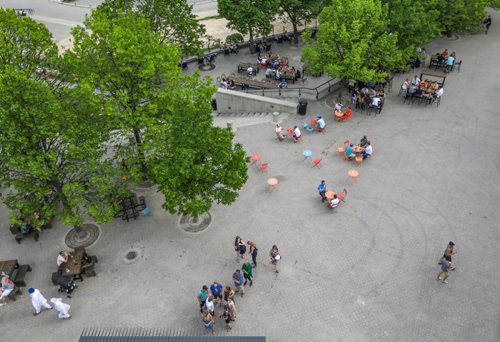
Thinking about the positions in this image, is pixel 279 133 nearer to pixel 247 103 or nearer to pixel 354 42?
pixel 247 103

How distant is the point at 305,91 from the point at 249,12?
933 centimetres

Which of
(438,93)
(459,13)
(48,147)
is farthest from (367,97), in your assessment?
(48,147)

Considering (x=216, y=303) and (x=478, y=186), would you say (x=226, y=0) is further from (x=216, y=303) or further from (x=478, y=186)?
(x=216, y=303)

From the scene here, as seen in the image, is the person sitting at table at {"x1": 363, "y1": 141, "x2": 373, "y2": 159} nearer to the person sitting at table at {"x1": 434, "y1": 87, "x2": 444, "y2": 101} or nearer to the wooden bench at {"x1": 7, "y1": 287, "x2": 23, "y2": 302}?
the person sitting at table at {"x1": 434, "y1": 87, "x2": 444, "y2": 101}

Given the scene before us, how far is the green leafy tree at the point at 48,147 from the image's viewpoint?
1537cm

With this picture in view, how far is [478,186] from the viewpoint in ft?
71.8

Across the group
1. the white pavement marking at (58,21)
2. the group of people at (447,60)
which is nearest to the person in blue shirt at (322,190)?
the group of people at (447,60)

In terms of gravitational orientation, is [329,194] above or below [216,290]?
above

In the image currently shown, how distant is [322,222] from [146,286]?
30.0 ft

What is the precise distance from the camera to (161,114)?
20.5 meters

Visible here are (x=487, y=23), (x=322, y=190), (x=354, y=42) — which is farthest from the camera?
(x=487, y=23)

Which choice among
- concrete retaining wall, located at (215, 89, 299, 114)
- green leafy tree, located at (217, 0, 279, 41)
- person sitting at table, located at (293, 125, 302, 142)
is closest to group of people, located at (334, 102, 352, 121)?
concrete retaining wall, located at (215, 89, 299, 114)

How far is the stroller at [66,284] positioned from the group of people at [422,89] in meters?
25.2

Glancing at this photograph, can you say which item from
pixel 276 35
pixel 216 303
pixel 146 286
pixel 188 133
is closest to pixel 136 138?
pixel 188 133
